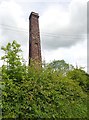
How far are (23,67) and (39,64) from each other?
0.89 m

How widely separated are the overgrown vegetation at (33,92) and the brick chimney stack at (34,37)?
23.4 feet

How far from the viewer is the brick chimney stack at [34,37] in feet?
48.9

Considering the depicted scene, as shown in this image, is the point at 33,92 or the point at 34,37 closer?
the point at 33,92

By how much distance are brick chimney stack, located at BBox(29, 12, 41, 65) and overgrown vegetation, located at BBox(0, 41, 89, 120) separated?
713 centimetres

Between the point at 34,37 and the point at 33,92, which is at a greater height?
the point at 34,37

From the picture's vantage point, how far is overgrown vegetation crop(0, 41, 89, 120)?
20.5 feet

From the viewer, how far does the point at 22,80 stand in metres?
6.64

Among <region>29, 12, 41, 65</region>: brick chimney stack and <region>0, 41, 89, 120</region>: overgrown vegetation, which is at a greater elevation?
<region>29, 12, 41, 65</region>: brick chimney stack

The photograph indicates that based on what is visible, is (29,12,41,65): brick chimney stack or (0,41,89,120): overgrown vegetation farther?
(29,12,41,65): brick chimney stack

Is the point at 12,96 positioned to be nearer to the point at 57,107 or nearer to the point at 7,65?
the point at 7,65

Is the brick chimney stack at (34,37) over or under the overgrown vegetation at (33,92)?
over

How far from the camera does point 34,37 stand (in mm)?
15328

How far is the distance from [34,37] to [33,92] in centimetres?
900

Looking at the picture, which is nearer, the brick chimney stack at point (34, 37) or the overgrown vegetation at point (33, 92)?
the overgrown vegetation at point (33, 92)
